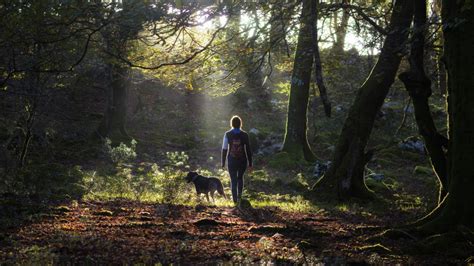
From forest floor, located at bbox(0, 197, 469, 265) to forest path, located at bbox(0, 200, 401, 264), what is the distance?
0.4 inches

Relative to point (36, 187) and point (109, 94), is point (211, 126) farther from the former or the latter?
point (36, 187)

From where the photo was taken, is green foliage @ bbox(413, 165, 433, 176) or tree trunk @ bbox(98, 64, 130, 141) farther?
tree trunk @ bbox(98, 64, 130, 141)

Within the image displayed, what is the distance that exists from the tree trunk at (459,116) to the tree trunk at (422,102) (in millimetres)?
1308

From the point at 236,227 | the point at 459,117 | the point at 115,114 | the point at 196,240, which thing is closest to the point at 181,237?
the point at 196,240

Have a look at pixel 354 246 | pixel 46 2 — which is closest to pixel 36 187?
pixel 46 2

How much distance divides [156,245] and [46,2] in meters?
4.30

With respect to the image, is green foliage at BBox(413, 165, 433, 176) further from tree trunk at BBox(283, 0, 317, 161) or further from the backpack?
the backpack

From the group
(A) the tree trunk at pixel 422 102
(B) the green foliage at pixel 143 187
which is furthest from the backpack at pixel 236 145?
(A) the tree trunk at pixel 422 102

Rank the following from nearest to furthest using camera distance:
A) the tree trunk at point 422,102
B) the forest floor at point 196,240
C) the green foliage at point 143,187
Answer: the forest floor at point 196,240, the tree trunk at point 422,102, the green foliage at point 143,187

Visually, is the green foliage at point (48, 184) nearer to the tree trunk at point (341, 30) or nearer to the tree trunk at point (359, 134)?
the tree trunk at point (359, 134)

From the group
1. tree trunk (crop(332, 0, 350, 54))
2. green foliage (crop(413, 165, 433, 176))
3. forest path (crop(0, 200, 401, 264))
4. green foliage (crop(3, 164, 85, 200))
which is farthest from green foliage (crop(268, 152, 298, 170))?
forest path (crop(0, 200, 401, 264))

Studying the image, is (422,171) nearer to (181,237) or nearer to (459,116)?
(459,116)

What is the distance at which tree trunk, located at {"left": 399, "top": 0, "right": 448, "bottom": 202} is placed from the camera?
327 inches

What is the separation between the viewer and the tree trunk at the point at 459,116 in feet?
21.0
